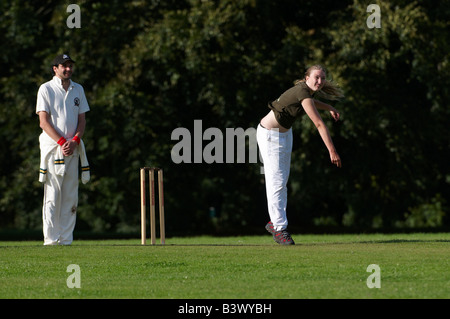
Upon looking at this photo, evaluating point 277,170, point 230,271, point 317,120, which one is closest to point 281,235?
point 277,170

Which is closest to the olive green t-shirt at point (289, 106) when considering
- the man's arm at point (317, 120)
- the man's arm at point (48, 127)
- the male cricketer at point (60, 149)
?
the man's arm at point (317, 120)

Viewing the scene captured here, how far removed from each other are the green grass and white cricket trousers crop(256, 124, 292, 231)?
0.40 metres

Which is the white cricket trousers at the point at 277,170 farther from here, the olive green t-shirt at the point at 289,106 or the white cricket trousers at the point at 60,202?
the white cricket trousers at the point at 60,202

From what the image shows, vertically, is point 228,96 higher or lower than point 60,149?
higher

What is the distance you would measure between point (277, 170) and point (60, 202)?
2635mm

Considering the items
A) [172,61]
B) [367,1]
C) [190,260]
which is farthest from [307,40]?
[190,260]

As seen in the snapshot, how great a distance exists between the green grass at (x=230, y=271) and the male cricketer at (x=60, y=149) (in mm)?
404

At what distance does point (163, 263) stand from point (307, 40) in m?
12.6

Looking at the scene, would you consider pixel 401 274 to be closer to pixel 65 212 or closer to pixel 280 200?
pixel 280 200

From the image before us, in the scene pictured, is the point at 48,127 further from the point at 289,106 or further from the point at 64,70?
the point at 289,106

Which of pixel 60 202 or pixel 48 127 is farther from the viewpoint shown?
pixel 60 202

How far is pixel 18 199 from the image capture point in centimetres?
2125

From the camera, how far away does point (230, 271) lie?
8109 mm

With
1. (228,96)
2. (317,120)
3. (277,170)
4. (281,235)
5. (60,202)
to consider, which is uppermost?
(228,96)
